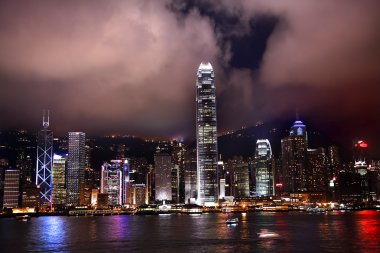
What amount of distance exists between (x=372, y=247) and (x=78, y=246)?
4115 centimetres

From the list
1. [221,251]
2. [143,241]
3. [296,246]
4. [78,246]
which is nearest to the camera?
[221,251]

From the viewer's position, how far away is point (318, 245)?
6856cm

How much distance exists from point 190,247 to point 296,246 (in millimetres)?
14589

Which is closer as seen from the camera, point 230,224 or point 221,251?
point 221,251

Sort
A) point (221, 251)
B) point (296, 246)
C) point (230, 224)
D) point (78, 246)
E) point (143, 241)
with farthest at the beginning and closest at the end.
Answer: point (230, 224) → point (143, 241) → point (78, 246) → point (296, 246) → point (221, 251)

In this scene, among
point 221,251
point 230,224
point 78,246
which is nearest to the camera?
point 221,251

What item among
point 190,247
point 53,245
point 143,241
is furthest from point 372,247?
point 53,245

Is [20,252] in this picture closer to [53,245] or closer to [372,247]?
[53,245]

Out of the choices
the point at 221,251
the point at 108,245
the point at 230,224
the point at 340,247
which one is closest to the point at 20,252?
the point at 108,245

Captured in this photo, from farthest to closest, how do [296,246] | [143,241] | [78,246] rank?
[143,241] → [78,246] → [296,246]

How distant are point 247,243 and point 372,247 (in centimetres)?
1739

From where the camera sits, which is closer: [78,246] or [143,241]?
[78,246]

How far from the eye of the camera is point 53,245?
243 feet

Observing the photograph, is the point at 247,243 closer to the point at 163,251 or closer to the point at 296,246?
the point at 296,246
